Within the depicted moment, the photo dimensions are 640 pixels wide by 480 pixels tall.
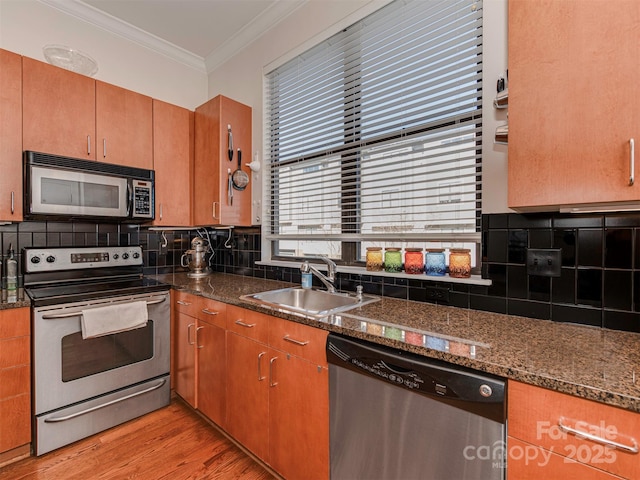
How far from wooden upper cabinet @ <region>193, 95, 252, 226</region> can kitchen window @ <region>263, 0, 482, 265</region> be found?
10.1 inches

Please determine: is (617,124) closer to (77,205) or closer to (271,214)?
(271,214)

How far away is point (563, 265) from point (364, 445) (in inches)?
40.7

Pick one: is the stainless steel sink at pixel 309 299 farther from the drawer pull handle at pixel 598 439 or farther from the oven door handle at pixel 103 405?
the oven door handle at pixel 103 405

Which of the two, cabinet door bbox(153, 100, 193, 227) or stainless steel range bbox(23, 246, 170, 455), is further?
cabinet door bbox(153, 100, 193, 227)

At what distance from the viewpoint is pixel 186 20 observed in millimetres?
2477

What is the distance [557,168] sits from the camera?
3.14 ft

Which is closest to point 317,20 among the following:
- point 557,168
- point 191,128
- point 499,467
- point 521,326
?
point 191,128

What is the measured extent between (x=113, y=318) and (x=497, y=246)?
2.14 meters

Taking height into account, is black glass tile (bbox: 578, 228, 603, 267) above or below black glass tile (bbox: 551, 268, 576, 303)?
above

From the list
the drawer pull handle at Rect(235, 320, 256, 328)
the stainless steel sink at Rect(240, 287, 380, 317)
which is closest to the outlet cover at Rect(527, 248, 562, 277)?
the stainless steel sink at Rect(240, 287, 380, 317)

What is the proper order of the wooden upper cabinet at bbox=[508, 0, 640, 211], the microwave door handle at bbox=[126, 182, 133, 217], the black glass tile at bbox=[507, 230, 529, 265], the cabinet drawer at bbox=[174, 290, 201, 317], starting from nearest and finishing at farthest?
the wooden upper cabinet at bbox=[508, 0, 640, 211] → the black glass tile at bbox=[507, 230, 529, 265] → the cabinet drawer at bbox=[174, 290, 201, 317] → the microwave door handle at bbox=[126, 182, 133, 217]

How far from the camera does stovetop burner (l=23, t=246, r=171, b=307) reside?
6.15ft

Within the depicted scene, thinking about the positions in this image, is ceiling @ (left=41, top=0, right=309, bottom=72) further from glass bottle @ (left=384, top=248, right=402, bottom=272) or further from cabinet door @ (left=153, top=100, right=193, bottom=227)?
glass bottle @ (left=384, top=248, right=402, bottom=272)

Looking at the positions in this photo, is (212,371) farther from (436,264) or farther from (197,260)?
(436,264)
